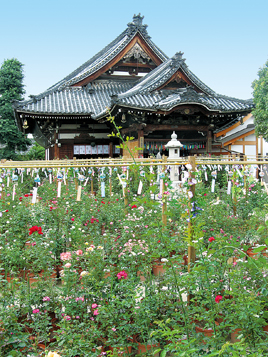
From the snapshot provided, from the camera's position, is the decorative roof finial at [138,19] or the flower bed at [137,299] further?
the decorative roof finial at [138,19]

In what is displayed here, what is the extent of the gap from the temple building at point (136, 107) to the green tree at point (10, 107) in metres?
5.80

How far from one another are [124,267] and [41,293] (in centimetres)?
89

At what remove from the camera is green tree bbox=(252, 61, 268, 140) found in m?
17.6

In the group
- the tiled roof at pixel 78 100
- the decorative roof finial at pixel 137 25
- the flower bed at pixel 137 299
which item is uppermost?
the decorative roof finial at pixel 137 25

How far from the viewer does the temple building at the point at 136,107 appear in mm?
13648

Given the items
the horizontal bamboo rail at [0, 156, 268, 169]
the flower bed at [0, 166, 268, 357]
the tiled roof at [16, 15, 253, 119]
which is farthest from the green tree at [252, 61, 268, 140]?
the flower bed at [0, 166, 268, 357]

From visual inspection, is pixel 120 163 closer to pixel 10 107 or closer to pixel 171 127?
pixel 171 127

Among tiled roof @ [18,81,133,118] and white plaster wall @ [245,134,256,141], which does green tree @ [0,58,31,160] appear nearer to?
tiled roof @ [18,81,133,118]

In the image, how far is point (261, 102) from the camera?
62.2ft

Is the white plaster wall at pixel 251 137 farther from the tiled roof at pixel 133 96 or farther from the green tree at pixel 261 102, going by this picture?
the tiled roof at pixel 133 96

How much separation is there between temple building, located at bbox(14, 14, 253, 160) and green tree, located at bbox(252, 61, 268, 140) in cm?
212

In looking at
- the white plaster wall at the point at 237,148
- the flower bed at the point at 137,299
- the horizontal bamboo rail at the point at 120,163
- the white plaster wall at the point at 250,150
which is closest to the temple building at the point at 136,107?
the white plaster wall at the point at 237,148

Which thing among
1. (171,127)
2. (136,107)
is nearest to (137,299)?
(136,107)

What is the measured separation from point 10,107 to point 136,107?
1486 centimetres
